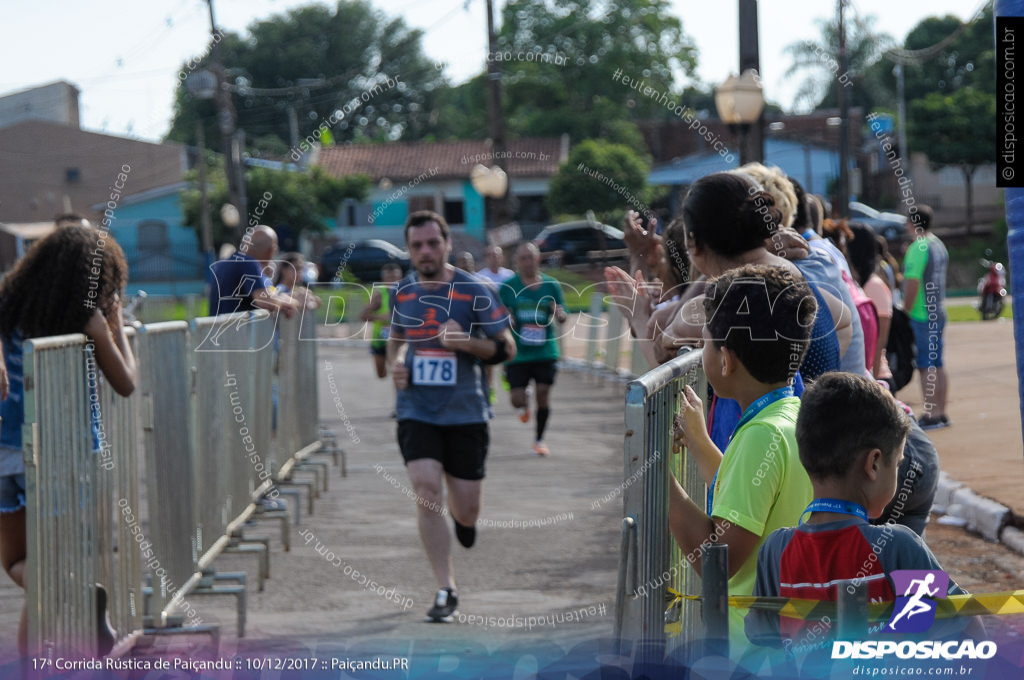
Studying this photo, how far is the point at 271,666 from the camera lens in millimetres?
4031

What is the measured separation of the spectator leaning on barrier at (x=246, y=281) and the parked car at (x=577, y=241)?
2615 centimetres

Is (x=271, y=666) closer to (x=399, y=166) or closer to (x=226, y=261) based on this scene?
(x=226, y=261)

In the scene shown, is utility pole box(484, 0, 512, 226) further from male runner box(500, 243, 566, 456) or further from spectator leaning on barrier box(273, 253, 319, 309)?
spectator leaning on barrier box(273, 253, 319, 309)

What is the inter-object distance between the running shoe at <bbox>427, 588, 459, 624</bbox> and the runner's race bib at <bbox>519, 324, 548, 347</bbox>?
5102 millimetres

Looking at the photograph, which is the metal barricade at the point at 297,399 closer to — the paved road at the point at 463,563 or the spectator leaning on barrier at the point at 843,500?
the paved road at the point at 463,563

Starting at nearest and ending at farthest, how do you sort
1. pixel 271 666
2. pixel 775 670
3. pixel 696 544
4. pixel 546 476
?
pixel 775 670
pixel 696 544
pixel 271 666
pixel 546 476

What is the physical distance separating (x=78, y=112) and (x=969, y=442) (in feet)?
23.0

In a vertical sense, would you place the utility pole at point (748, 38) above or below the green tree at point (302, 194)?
below

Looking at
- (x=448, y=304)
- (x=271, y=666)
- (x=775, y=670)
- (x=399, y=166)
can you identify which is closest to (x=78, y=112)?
(x=448, y=304)

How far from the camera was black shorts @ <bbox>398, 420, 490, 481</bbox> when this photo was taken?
6281 millimetres

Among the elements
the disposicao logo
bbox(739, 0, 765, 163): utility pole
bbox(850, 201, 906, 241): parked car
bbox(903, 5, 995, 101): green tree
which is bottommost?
the disposicao logo

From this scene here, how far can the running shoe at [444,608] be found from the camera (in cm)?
570

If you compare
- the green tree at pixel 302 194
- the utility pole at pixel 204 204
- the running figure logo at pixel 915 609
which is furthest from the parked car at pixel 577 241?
the running figure logo at pixel 915 609

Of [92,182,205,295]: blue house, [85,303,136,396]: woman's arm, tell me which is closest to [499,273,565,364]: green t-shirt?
[85,303,136,396]: woman's arm
